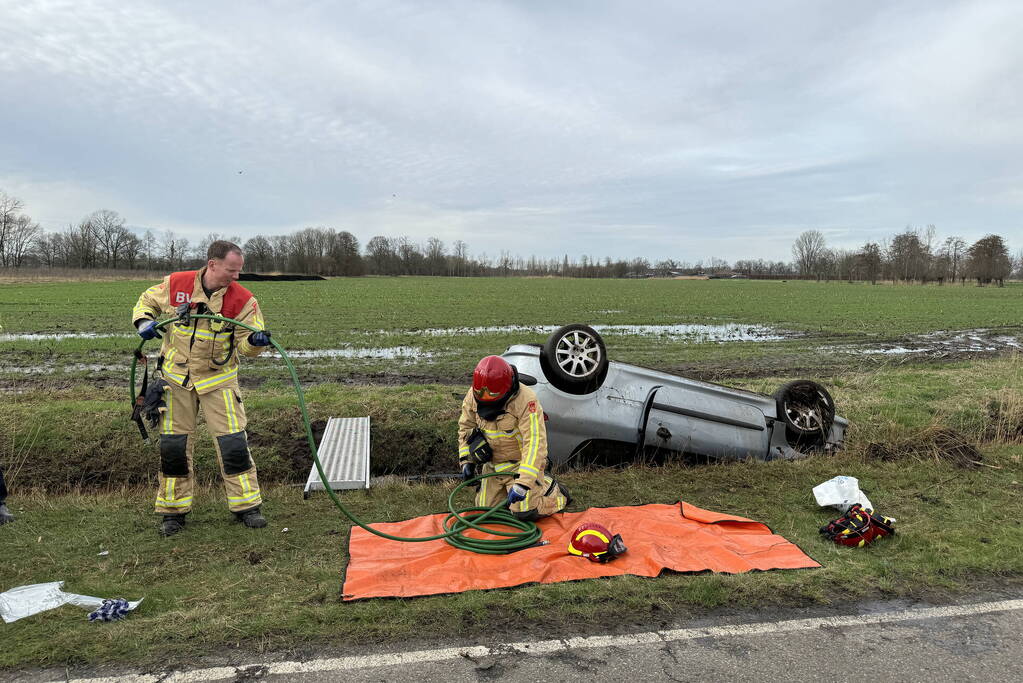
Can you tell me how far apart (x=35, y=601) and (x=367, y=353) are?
11.1 metres

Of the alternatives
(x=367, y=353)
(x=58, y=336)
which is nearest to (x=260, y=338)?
(x=367, y=353)

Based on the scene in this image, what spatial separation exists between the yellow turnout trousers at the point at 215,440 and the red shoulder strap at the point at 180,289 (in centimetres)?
63

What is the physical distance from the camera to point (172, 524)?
4.38 meters

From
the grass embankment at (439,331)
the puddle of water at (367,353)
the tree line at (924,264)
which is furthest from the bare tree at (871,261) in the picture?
the puddle of water at (367,353)

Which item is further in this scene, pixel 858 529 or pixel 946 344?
pixel 946 344

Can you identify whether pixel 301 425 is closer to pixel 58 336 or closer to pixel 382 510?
pixel 382 510

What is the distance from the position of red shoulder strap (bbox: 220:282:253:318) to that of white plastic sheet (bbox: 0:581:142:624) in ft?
6.58

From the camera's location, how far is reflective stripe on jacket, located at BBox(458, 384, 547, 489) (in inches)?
173

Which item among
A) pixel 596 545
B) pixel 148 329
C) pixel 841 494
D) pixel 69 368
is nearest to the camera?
pixel 596 545

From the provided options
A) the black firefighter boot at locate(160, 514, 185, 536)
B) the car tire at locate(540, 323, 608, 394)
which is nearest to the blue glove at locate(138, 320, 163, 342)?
the black firefighter boot at locate(160, 514, 185, 536)

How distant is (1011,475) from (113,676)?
7.04 m

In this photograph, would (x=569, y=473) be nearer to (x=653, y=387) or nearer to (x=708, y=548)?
(x=653, y=387)

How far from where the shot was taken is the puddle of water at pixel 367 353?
13.8 metres

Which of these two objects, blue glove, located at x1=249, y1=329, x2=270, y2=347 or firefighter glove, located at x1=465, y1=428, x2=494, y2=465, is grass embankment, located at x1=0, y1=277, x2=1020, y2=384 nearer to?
firefighter glove, located at x1=465, y1=428, x2=494, y2=465
